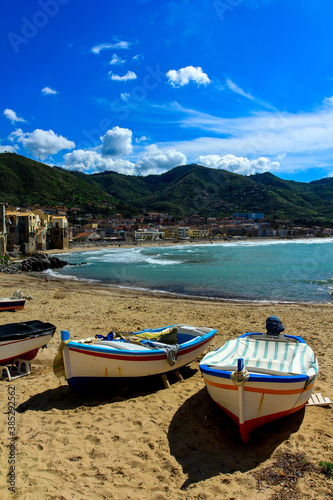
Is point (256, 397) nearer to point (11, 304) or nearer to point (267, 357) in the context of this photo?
point (267, 357)

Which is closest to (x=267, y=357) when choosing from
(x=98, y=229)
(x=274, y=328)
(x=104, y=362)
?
(x=274, y=328)

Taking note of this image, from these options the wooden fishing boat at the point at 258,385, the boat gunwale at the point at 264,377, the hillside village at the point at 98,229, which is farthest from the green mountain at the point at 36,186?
the boat gunwale at the point at 264,377

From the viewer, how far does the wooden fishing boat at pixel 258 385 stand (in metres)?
4.29

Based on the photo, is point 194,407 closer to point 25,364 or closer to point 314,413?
point 314,413

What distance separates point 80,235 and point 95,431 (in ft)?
299

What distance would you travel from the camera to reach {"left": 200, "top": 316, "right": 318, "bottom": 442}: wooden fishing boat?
4.29 m

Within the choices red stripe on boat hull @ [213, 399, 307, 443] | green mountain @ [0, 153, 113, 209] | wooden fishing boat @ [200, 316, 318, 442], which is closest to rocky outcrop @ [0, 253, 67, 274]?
wooden fishing boat @ [200, 316, 318, 442]

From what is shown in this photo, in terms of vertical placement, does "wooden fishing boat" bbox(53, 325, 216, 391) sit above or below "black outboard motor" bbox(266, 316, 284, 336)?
below

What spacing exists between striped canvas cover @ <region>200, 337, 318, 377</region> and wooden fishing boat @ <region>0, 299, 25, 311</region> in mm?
9745

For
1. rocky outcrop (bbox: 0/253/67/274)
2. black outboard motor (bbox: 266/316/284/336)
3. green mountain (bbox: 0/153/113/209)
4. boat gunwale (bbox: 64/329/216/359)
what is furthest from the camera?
green mountain (bbox: 0/153/113/209)

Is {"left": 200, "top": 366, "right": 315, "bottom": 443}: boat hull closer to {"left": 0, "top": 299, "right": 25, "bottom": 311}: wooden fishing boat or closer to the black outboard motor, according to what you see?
the black outboard motor

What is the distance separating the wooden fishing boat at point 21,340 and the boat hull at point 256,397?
4.17 m

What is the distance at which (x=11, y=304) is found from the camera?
1241 cm

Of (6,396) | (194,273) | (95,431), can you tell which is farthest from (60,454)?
(194,273)
